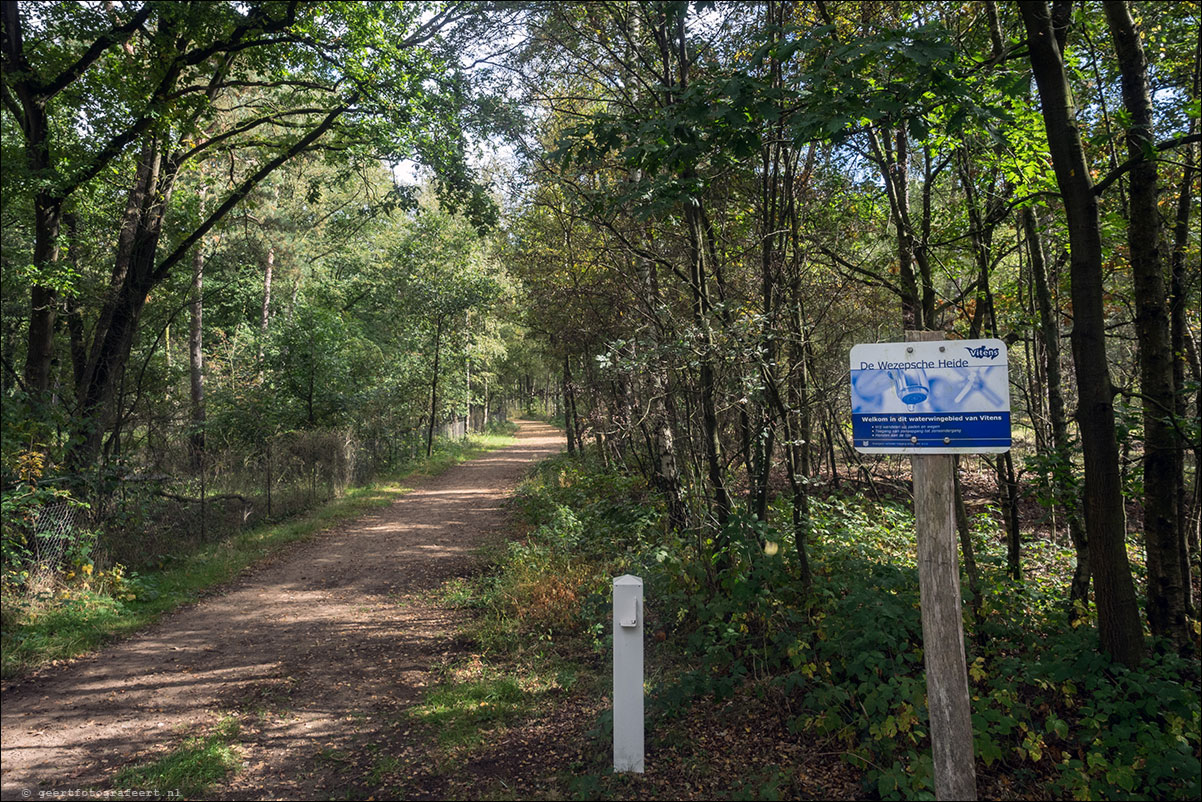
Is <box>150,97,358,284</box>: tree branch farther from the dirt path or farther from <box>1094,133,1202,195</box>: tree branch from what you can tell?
<box>1094,133,1202,195</box>: tree branch

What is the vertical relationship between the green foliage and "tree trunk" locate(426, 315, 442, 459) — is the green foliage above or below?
below

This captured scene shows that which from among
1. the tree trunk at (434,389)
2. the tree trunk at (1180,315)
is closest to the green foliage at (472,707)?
the tree trunk at (1180,315)

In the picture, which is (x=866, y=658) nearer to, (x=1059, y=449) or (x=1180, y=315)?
(x=1059, y=449)

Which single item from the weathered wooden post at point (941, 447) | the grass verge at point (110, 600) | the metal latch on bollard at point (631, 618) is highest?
the weathered wooden post at point (941, 447)

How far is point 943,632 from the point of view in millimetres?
2701

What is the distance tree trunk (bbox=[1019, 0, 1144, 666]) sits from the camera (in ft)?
12.8

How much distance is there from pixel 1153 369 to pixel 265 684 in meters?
7.01

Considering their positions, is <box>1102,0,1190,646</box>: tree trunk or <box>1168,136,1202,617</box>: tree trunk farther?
<box>1168,136,1202,617</box>: tree trunk

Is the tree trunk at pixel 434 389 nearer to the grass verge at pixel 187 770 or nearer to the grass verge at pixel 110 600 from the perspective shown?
Result: the grass verge at pixel 110 600

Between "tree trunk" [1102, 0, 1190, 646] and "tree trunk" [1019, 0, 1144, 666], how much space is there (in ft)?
1.87

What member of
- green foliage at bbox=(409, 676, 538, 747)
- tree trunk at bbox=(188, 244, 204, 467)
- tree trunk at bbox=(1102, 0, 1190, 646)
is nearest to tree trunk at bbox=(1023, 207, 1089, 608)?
tree trunk at bbox=(1102, 0, 1190, 646)

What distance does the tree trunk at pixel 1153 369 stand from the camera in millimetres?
4250

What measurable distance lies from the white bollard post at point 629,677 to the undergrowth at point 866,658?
17 centimetres

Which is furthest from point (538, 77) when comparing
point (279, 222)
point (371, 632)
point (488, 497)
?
point (279, 222)
